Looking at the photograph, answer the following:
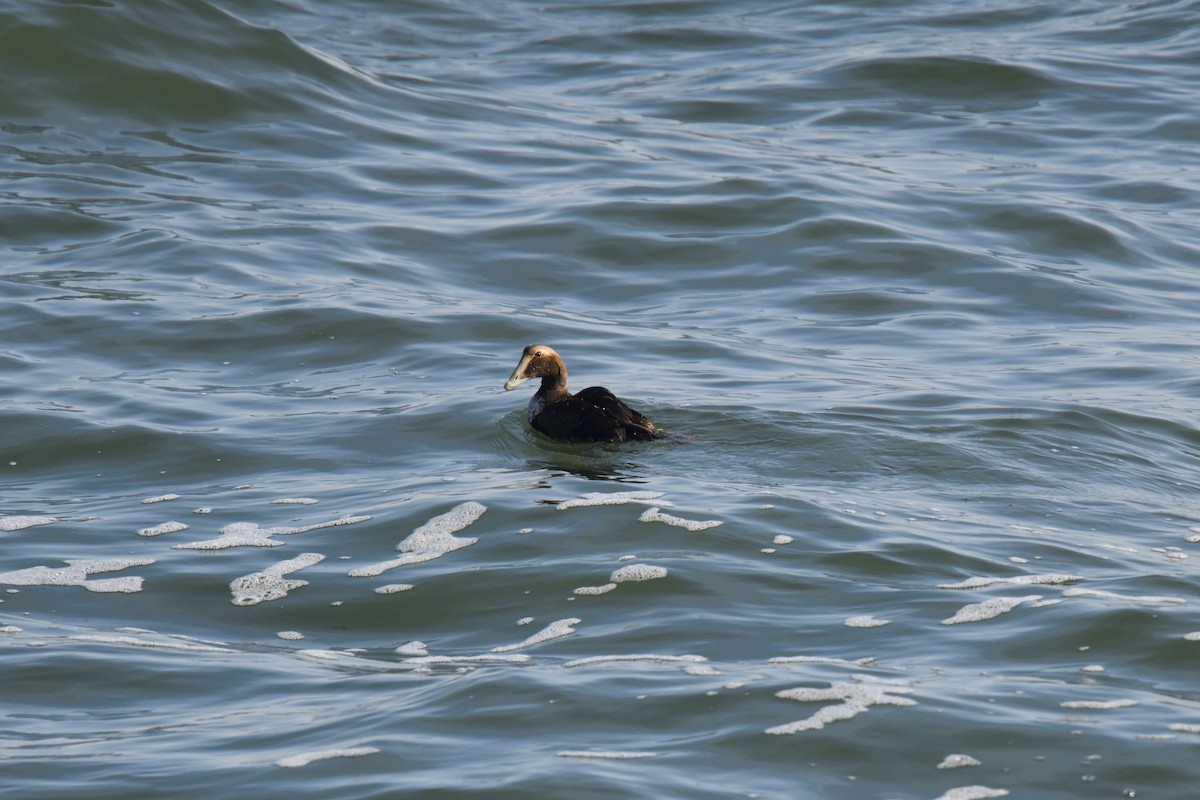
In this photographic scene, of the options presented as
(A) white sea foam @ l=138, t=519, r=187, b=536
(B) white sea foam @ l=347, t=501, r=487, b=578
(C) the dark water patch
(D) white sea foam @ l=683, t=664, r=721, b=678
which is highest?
(C) the dark water patch

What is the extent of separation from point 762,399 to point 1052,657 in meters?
4.41

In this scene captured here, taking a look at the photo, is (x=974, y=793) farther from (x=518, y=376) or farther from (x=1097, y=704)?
(x=518, y=376)

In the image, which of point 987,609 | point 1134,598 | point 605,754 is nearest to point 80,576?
point 605,754

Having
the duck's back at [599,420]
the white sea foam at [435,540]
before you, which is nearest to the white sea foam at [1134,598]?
the white sea foam at [435,540]

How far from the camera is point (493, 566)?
8047 millimetres

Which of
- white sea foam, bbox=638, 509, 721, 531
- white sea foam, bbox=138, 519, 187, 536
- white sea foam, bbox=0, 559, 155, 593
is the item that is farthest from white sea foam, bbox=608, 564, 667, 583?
white sea foam, bbox=138, 519, 187, 536

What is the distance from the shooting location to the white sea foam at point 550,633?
23.2ft

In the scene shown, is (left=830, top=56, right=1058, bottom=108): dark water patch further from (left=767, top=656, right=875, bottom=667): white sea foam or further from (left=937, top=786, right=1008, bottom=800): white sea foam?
(left=937, top=786, right=1008, bottom=800): white sea foam

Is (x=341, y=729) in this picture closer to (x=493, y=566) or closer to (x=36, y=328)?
(x=493, y=566)

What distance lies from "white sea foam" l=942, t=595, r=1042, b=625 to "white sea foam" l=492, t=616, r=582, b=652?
1.61 m

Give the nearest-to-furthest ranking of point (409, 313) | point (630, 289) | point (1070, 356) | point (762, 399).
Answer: point (762, 399) → point (1070, 356) → point (409, 313) → point (630, 289)

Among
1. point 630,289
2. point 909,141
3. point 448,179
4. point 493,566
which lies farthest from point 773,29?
point 493,566

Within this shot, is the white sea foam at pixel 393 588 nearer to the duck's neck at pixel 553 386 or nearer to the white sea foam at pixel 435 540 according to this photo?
the white sea foam at pixel 435 540

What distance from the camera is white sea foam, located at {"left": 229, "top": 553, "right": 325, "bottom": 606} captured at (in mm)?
7773
